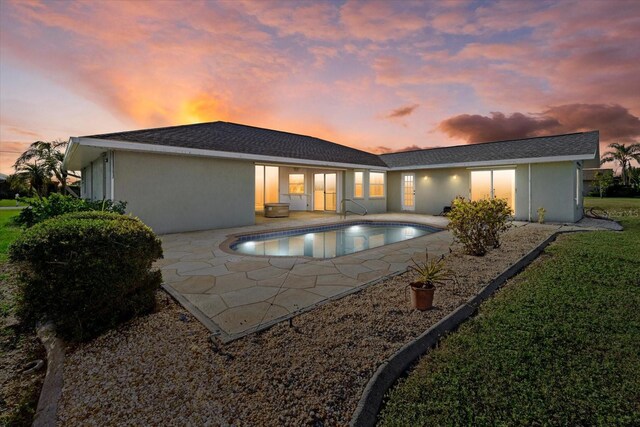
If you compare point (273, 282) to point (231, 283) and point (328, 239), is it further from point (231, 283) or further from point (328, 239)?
point (328, 239)

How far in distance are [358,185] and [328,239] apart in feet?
22.0

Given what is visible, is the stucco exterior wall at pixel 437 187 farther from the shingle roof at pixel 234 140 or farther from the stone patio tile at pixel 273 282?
the stone patio tile at pixel 273 282

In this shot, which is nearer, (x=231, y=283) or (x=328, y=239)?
(x=231, y=283)

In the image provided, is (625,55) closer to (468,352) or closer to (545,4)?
(545,4)

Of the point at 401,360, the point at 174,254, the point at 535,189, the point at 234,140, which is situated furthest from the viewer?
the point at 535,189

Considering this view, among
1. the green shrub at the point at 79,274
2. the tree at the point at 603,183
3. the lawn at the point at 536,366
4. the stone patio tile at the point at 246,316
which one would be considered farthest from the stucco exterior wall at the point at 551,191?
the tree at the point at 603,183

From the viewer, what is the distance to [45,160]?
2231 centimetres

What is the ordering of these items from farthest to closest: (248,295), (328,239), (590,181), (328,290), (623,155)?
(590,181) → (623,155) → (328,239) → (328,290) → (248,295)

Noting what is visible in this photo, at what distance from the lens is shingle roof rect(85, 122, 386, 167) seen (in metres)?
8.40

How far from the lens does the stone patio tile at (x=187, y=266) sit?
4.87 meters

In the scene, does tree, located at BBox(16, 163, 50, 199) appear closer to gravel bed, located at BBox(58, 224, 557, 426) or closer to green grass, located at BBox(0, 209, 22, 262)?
green grass, located at BBox(0, 209, 22, 262)

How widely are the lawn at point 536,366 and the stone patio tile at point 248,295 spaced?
200 centimetres

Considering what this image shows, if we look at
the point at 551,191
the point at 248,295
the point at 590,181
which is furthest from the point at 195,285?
the point at 590,181

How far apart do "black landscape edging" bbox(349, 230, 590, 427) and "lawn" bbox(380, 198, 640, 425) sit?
0.23ft
